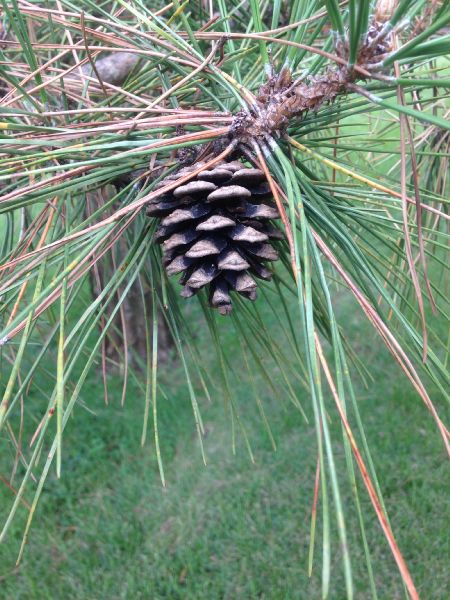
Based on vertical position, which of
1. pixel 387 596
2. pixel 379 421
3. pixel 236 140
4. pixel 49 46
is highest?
pixel 49 46

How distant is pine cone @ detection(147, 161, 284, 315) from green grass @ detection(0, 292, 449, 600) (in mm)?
899

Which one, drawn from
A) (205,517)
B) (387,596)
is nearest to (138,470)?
(205,517)

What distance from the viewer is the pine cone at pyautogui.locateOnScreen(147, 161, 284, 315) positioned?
0.42m

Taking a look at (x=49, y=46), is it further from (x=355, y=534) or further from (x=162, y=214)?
(x=355, y=534)

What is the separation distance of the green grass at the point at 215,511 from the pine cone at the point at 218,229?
899mm

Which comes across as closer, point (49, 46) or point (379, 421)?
point (49, 46)

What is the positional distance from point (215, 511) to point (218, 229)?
109 centimetres

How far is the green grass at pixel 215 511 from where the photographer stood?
1.18 meters

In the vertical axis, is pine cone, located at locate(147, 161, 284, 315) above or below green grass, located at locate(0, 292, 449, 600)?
above

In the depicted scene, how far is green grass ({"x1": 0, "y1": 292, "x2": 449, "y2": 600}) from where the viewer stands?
1182mm

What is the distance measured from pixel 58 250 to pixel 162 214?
0.28 feet

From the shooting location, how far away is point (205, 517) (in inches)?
53.6

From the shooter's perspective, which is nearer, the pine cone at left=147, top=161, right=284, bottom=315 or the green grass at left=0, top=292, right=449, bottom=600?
the pine cone at left=147, top=161, right=284, bottom=315

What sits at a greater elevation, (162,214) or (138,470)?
(162,214)
